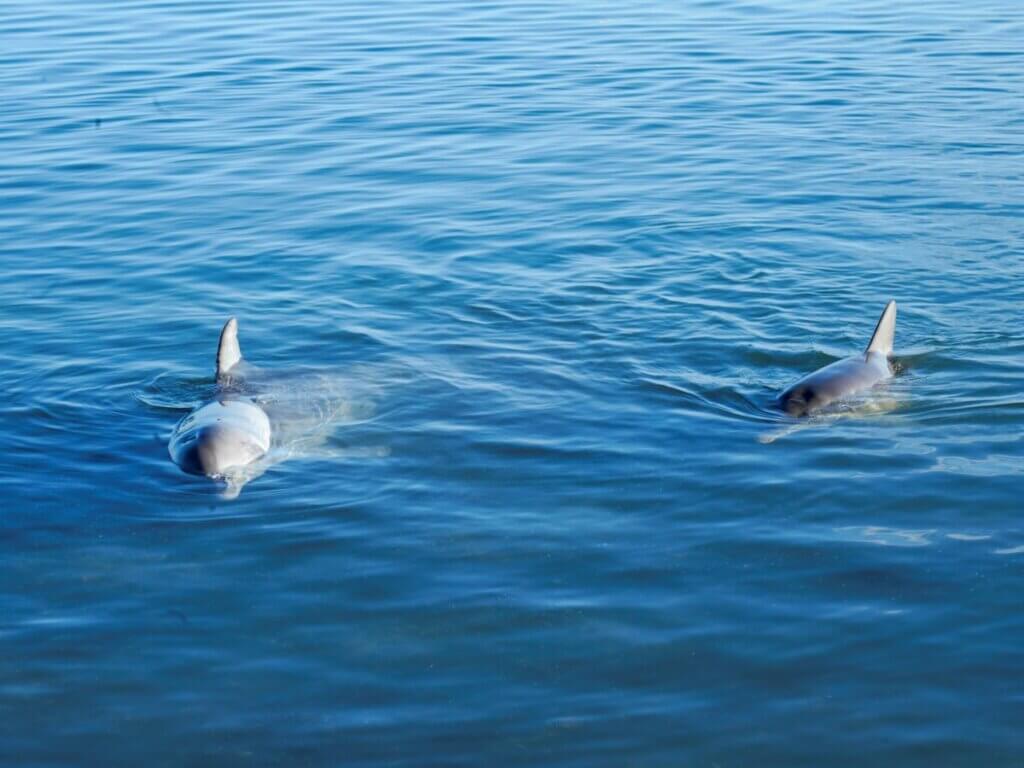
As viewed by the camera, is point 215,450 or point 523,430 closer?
point 215,450

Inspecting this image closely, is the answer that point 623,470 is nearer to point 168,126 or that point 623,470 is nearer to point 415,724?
point 415,724

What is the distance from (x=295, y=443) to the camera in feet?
36.1

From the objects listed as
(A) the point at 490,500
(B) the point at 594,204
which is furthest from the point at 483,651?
(B) the point at 594,204

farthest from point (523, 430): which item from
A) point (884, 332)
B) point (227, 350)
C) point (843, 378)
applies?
point (884, 332)

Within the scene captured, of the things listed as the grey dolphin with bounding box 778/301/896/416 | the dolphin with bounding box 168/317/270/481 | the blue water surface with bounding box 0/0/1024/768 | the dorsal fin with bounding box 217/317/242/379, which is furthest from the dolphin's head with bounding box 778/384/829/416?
the dorsal fin with bounding box 217/317/242/379

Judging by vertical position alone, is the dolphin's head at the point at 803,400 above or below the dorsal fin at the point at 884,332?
below

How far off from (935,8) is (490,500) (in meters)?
24.8

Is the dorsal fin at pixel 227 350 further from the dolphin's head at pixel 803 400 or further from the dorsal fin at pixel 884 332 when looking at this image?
the dorsal fin at pixel 884 332

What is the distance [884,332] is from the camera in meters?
11.6

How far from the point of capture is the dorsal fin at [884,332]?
11.5 m

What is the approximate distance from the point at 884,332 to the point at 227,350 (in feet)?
17.4

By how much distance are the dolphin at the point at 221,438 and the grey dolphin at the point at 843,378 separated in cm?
398

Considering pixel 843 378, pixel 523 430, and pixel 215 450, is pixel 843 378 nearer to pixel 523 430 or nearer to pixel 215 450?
pixel 523 430

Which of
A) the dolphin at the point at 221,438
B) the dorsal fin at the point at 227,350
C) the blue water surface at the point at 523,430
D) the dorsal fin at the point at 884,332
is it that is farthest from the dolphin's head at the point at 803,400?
the dorsal fin at the point at 227,350
